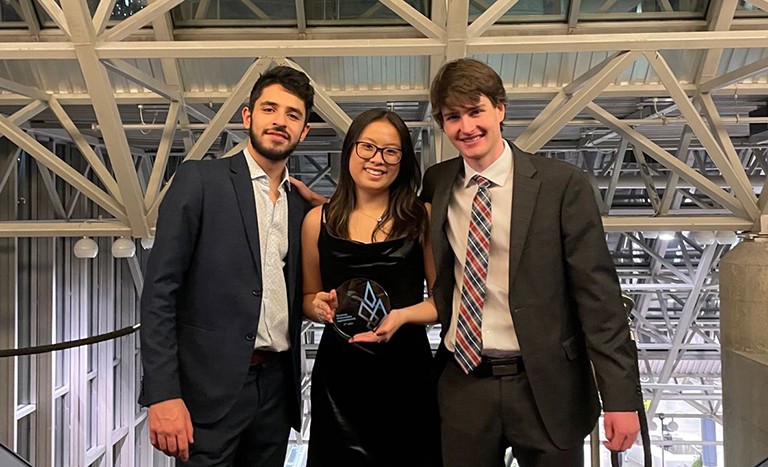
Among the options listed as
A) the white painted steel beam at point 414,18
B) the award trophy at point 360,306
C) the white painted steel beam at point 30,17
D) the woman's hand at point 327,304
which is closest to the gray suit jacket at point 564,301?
the award trophy at point 360,306

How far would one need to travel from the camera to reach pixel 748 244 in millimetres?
5250

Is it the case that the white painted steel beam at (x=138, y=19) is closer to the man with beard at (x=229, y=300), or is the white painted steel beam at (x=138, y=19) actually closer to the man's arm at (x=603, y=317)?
the man with beard at (x=229, y=300)

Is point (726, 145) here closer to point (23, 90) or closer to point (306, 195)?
point (306, 195)

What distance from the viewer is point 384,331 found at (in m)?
1.95

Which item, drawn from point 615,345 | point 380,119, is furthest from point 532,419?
point 380,119

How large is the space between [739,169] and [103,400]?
9337 mm

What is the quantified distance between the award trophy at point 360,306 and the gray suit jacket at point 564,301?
0.88 ft

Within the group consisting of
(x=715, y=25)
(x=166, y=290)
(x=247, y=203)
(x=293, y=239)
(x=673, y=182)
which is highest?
(x=715, y=25)

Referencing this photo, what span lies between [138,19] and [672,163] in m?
4.36

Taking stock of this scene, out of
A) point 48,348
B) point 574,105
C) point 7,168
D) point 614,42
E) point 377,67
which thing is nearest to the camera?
point 48,348

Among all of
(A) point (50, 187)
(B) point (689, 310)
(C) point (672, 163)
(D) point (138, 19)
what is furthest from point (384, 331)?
(B) point (689, 310)

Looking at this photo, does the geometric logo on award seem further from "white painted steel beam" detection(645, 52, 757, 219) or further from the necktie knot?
"white painted steel beam" detection(645, 52, 757, 219)

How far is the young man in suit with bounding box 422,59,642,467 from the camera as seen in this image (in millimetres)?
1839

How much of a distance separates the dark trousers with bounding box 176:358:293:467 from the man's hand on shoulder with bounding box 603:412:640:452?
1.10m
